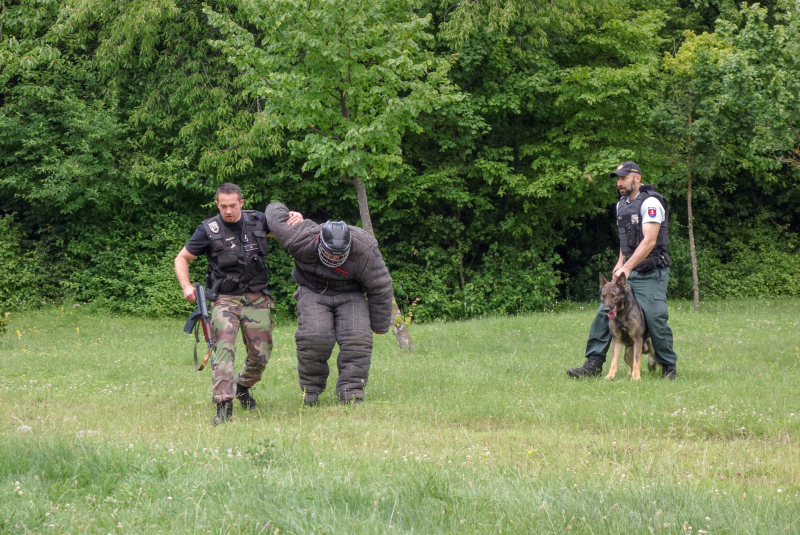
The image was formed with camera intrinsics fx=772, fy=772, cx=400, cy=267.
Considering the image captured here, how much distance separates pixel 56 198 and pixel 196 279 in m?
4.34

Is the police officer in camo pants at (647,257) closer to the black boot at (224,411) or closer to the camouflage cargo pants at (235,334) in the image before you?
the camouflage cargo pants at (235,334)

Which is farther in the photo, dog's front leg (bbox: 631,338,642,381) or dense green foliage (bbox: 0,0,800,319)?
dense green foliage (bbox: 0,0,800,319)

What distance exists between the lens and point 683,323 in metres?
17.2

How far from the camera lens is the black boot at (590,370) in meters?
9.17

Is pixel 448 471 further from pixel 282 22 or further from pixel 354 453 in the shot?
pixel 282 22

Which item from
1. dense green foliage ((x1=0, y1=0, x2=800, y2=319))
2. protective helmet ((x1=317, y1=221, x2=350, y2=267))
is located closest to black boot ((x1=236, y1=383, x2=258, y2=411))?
protective helmet ((x1=317, y1=221, x2=350, y2=267))

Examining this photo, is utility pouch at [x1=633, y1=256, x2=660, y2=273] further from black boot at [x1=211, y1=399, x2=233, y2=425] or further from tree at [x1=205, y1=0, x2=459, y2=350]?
black boot at [x1=211, y1=399, x2=233, y2=425]

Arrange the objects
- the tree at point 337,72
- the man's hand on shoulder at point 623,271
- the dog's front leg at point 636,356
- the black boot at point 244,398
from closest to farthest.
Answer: the black boot at point 244,398 < the man's hand on shoulder at point 623,271 < the dog's front leg at point 636,356 < the tree at point 337,72

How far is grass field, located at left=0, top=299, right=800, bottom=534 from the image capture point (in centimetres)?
363

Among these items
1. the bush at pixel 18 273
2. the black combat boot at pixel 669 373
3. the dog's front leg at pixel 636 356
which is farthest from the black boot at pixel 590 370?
the bush at pixel 18 273

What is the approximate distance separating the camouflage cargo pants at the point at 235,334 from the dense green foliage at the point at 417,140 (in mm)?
10994

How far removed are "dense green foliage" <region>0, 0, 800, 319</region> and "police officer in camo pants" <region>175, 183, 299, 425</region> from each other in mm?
10787

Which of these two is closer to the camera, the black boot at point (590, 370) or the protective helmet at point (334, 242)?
the protective helmet at point (334, 242)

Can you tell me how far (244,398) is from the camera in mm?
7703
